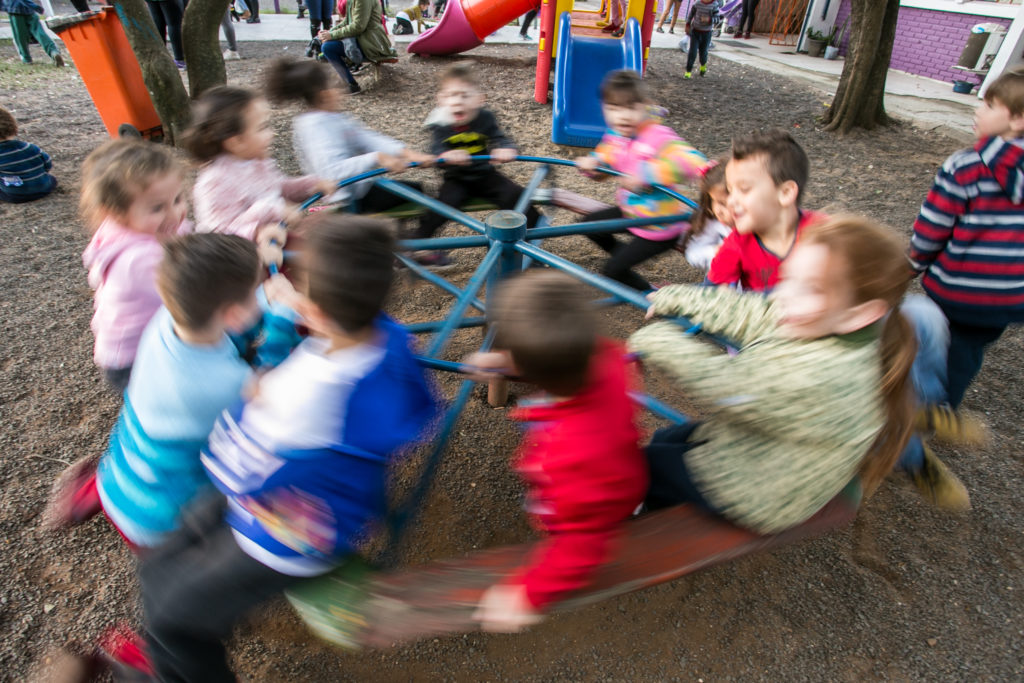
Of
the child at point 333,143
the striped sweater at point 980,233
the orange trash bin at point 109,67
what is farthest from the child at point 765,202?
the orange trash bin at point 109,67

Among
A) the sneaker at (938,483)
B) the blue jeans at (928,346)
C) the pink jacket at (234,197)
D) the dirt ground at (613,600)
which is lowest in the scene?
the dirt ground at (613,600)

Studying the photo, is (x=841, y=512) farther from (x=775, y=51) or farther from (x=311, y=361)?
(x=775, y=51)

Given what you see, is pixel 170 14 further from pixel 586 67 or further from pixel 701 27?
pixel 701 27

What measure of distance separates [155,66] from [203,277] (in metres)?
4.72

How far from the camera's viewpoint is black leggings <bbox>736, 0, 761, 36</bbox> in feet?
39.2

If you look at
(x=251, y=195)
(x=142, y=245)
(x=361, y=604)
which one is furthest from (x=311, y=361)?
(x=251, y=195)

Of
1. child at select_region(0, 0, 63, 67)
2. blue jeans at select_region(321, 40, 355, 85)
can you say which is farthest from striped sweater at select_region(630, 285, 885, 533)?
child at select_region(0, 0, 63, 67)

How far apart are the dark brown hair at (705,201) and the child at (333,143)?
45.5 inches

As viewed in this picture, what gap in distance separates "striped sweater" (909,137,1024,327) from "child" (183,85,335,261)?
2.21 m

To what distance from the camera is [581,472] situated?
1.06 metres

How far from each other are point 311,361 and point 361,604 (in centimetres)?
47

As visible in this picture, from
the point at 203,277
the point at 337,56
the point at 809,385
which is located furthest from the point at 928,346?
the point at 337,56

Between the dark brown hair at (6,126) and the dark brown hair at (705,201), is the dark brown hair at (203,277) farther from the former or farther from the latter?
the dark brown hair at (6,126)

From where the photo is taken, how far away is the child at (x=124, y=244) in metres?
1.64
